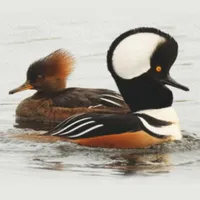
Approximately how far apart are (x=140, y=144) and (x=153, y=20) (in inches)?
414

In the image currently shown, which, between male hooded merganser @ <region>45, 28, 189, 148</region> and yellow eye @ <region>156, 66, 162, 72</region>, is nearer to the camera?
male hooded merganser @ <region>45, 28, 189, 148</region>

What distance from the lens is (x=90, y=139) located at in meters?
9.67

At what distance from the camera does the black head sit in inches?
373

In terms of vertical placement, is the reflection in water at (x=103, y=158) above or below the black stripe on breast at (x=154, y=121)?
below

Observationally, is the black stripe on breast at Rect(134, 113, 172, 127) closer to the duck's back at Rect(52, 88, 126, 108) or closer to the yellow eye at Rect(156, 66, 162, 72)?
the yellow eye at Rect(156, 66, 162, 72)

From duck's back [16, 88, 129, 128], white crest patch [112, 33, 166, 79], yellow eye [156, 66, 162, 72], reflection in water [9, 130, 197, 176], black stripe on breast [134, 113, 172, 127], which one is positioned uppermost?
white crest patch [112, 33, 166, 79]

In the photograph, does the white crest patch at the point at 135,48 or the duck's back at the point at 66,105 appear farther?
the duck's back at the point at 66,105

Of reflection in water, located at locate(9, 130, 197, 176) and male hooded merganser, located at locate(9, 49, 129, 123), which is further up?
male hooded merganser, located at locate(9, 49, 129, 123)

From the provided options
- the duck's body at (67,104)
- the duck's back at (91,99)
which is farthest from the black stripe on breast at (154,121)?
the duck's back at (91,99)

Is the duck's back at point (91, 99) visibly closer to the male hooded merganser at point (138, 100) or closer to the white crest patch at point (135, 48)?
the male hooded merganser at point (138, 100)

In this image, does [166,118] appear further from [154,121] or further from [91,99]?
[91,99]

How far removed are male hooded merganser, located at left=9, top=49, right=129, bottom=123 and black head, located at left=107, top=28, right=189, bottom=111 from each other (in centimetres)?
226

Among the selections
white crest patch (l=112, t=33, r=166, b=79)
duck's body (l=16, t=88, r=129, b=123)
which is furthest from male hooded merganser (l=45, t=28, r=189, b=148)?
duck's body (l=16, t=88, r=129, b=123)

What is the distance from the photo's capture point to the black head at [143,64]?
373 inches
